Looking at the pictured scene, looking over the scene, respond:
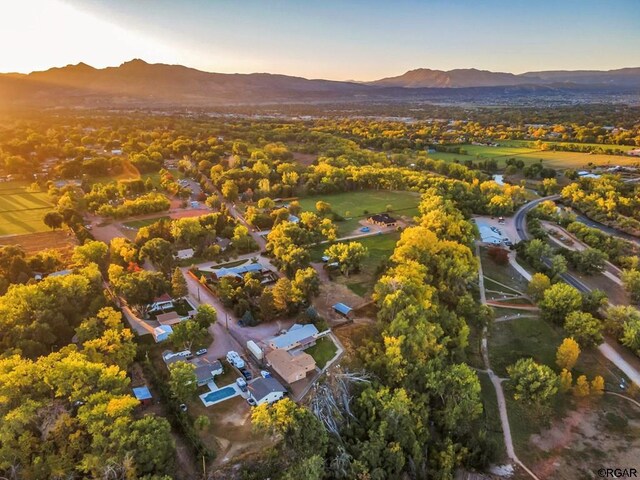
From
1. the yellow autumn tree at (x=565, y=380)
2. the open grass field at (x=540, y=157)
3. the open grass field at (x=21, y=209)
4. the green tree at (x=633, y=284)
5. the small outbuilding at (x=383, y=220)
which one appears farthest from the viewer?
the open grass field at (x=540, y=157)

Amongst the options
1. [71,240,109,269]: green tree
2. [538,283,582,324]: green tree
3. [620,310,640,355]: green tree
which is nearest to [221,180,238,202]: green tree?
[71,240,109,269]: green tree

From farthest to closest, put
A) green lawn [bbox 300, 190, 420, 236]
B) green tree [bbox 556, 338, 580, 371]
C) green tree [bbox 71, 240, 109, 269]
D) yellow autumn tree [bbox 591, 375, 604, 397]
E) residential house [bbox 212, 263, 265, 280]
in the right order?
green lawn [bbox 300, 190, 420, 236] → residential house [bbox 212, 263, 265, 280] → green tree [bbox 71, 240, 109, 269] → green tree [bbox 556, 338, 580, 371] → yellow autumn tree [bbox 591, 375, 604, 397]

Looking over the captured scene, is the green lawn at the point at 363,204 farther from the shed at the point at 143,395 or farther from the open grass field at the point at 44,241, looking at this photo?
the shed at the point at 143,395

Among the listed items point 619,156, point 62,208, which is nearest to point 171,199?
point 62,208

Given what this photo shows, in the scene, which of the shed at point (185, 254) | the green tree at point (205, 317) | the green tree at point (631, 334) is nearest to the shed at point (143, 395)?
the green tree at point (205, 317)

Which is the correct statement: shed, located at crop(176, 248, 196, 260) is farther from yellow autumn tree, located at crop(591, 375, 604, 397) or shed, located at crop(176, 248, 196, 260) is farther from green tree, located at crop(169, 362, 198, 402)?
yellow autumn tree, located at crop(591, 375, 604, 397)
